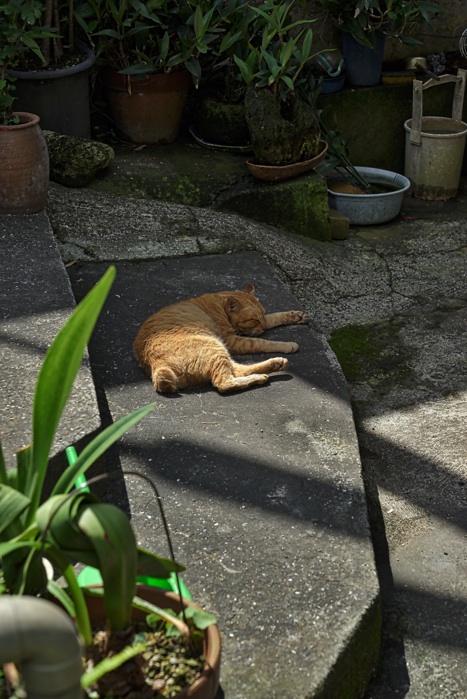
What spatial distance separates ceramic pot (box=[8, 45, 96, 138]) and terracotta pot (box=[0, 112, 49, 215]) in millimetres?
632

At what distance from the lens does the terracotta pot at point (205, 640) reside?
1.71 m

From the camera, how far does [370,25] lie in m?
5.89

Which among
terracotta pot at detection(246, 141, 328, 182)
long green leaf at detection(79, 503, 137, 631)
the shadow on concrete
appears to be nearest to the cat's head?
the shadow on concrete

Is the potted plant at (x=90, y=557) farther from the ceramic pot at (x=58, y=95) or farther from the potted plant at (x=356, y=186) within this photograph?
the potted plant at (x=356, y=186)

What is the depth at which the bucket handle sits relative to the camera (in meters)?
6.00

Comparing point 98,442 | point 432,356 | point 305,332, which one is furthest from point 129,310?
point 98,442

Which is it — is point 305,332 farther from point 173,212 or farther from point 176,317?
point 173,212

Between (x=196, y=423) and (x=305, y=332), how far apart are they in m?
0.94

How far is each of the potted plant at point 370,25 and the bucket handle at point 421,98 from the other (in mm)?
311

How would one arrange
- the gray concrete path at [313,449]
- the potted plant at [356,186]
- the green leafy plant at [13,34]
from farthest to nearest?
1. the potted plant at [356,186]
2. the green leafy plant at [13,34]
3. the gray concrete path at [313,449]

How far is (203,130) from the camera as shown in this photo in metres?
5.68

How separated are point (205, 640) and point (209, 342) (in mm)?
1652

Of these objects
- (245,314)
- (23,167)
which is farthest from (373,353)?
(23,167)

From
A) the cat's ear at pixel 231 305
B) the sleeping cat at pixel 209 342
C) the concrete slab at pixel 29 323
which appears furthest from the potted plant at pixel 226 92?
the cat's ear at pixel 231 305
